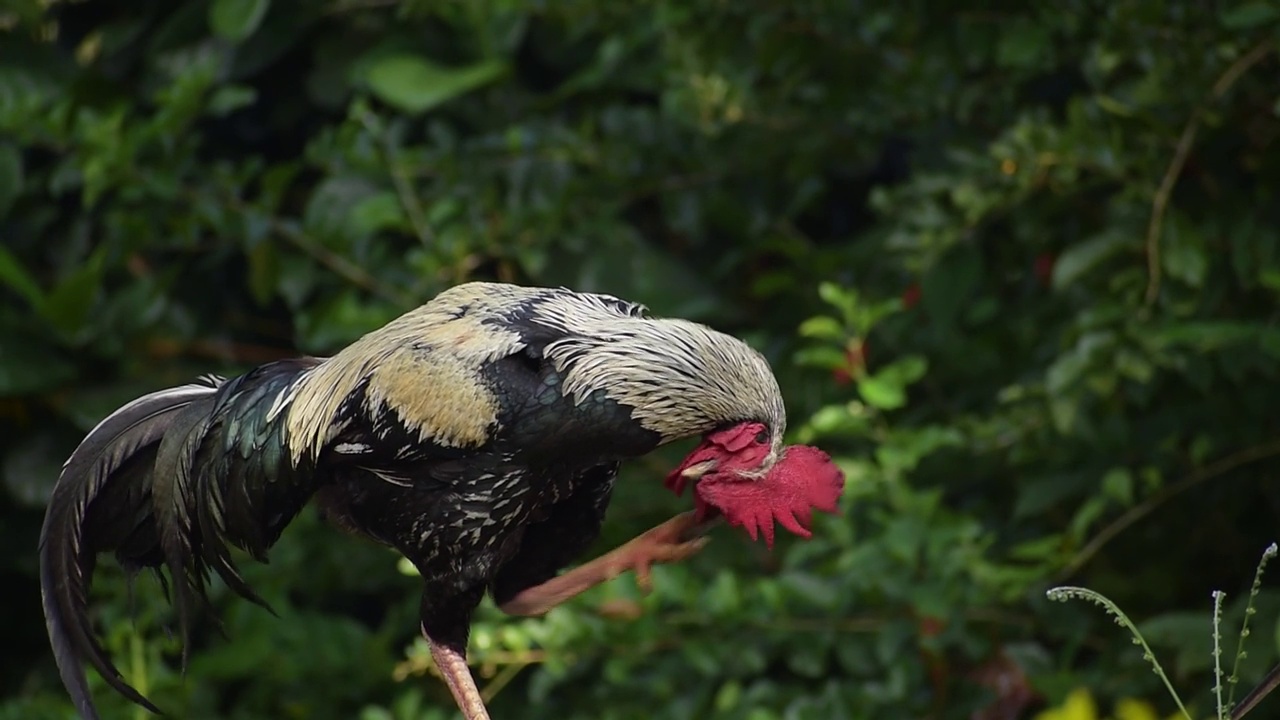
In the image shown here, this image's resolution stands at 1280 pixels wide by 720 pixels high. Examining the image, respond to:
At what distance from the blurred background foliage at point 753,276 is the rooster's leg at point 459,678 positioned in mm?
1033

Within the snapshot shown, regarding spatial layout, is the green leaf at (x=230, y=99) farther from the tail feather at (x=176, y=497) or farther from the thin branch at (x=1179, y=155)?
the thin branch at (x=1179, y=155)

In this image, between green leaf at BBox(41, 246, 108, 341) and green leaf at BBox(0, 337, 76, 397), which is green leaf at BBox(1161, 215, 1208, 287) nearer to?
green leaf at BBox(41, 246, 108, 341)

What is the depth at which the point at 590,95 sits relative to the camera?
4836 mm

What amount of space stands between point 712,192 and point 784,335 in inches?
16.2

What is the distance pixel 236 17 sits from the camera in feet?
15.0

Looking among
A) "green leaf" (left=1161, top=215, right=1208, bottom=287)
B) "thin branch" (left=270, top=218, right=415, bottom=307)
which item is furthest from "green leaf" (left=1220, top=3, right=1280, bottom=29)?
"thin branch" (left=270, top=218, right=415, bottom=307)

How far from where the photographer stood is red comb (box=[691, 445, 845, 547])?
7.29ft

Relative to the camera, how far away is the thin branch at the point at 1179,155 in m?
3.28

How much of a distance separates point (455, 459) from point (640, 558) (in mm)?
292

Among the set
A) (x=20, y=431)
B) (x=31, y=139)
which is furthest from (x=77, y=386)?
(x=31, y=139)

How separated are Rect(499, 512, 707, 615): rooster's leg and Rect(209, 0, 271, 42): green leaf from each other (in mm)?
2515

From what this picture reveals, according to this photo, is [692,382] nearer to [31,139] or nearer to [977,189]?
[977,189]

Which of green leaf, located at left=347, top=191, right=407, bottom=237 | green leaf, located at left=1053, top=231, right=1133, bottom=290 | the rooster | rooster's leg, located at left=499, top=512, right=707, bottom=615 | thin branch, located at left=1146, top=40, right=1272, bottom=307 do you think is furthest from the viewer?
green leaf, located at left=347, top=191, right=407, bottom=237

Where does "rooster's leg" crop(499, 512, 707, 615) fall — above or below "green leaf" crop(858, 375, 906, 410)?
above
